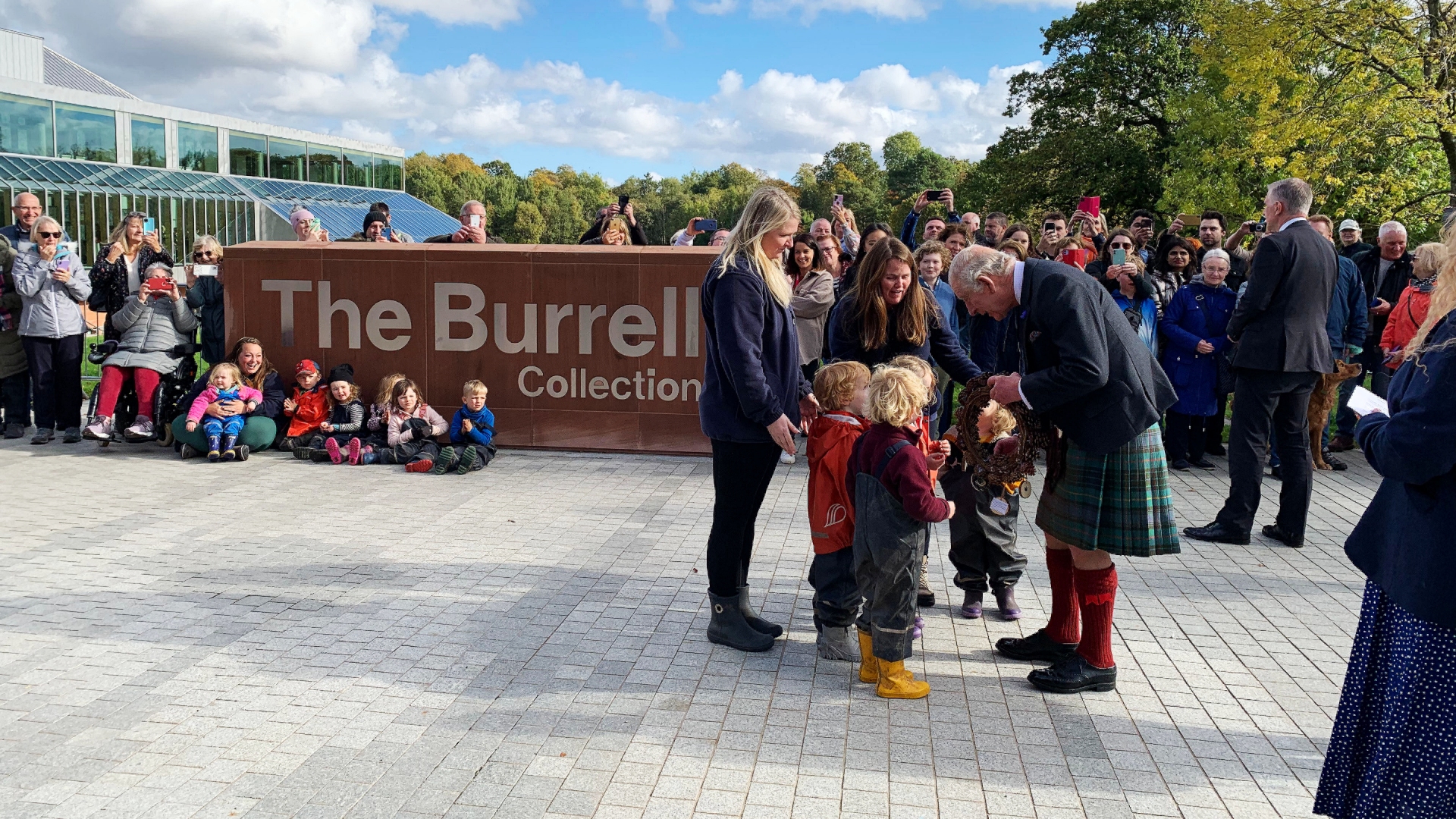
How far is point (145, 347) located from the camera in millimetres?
10352

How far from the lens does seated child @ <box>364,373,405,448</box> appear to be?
9.85 m

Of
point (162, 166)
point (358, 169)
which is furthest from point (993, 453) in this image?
point (358, 169)

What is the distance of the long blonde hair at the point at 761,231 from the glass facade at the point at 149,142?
5293cm

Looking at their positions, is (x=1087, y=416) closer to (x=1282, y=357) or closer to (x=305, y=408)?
(x=1282, y=357)

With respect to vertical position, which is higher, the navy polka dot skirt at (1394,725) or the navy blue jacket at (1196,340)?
the navy blue jacket at (1196,340)

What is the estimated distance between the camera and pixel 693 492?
8.77 meters

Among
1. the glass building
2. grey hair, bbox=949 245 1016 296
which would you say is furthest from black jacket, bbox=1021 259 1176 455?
the glass building

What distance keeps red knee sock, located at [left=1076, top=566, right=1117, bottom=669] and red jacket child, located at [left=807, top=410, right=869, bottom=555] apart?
1.00 m

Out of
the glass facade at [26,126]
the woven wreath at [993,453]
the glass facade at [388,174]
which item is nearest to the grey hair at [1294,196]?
the woven wreath at [993,453]

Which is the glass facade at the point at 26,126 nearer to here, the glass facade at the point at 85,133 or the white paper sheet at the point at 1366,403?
the glass facade at the point at 85,133

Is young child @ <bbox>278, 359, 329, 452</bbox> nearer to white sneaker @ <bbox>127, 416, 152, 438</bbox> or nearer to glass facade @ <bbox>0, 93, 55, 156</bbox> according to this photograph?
white sneaker @ <bbox>127, 416, 152, 438</bbox>

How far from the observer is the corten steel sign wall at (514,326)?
10328 mm

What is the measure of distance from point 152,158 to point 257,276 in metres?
48.8

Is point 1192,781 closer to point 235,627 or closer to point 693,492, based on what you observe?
point 235,627
